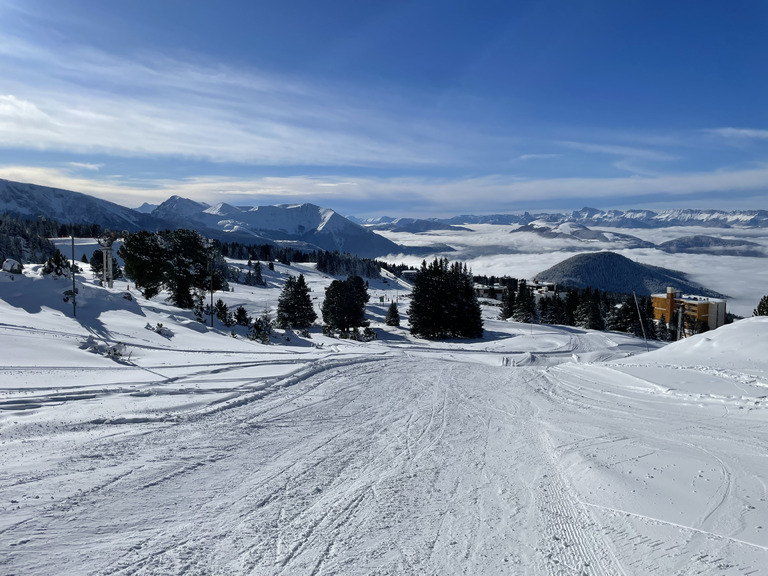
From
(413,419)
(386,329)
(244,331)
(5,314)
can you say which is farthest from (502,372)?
(386,329)

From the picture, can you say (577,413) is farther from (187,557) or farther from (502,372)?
(187,557)

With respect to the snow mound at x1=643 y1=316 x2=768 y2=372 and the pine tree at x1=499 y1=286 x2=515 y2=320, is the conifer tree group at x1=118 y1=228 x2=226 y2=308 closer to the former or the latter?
the snow mound at x1=643 y1=316 x2=768 y2=372

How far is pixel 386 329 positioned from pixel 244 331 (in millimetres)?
30133

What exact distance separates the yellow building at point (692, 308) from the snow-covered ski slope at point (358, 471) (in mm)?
92886

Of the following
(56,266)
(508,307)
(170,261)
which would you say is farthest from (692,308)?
(56,266)

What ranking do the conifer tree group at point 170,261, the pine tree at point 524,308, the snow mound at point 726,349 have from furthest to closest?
the pine tree at point 524,308
the conifer tree group at point 170,261
the snow mound at point 726,349

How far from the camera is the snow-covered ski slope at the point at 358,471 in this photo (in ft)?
16.5

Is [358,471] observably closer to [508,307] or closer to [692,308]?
[508,307]

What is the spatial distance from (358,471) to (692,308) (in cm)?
11310

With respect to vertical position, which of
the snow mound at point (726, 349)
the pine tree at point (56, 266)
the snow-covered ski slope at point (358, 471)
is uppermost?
the pine tree at point (56, 266)

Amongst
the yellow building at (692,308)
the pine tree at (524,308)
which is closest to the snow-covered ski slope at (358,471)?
the pine tree at (524,308)

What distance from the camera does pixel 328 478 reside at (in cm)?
700

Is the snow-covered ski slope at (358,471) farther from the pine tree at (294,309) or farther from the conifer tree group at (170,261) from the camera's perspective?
the pine tree at (294,309)

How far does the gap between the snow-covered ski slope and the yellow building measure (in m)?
92.9
